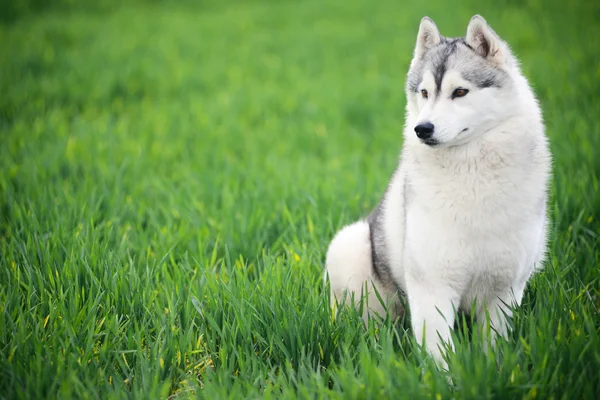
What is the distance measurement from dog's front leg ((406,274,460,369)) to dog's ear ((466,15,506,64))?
3.54 ft

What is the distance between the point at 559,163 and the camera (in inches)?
202

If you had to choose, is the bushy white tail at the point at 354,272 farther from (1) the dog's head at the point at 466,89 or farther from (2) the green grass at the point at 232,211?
(1) the dog's head at the point at 466,89

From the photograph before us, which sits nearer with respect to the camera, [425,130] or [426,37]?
[425,130]

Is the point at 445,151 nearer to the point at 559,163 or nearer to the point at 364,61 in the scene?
the point at 559,163

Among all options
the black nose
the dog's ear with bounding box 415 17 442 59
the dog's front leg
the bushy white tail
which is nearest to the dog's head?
the black nose

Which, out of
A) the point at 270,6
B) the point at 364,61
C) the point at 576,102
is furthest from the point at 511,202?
the point at 270,6

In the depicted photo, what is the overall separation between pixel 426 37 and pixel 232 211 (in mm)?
2270

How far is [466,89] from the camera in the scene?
103 inches

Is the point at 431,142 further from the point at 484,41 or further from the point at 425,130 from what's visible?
the point at 484,41

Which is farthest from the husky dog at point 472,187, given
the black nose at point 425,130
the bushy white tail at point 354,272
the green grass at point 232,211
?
the bushy white tail at point 354,272

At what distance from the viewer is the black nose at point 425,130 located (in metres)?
2.55

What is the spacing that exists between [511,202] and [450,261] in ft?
1.24

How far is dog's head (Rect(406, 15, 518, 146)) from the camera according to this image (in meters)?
2.57

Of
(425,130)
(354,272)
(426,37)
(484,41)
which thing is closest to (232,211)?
(354,272)
